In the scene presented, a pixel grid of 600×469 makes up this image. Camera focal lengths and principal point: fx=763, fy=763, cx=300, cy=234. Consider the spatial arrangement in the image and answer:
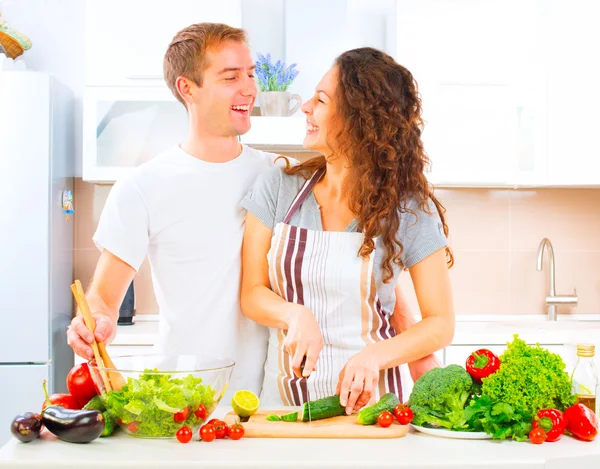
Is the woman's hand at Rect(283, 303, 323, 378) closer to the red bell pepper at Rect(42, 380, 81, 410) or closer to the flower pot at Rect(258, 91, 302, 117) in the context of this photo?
the red bell pepper at Rect(42, 380, 81, 410)

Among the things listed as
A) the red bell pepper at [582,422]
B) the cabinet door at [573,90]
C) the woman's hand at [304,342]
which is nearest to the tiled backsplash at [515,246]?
the cabinet door at [573,90]

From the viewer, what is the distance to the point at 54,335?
3336 millimetres

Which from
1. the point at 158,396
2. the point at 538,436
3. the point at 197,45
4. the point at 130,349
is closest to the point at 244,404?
the point at 158,396

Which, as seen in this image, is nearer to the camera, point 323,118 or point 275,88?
point 323,118

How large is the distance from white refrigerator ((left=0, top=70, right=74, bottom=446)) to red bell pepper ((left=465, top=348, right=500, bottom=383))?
2.32 metres

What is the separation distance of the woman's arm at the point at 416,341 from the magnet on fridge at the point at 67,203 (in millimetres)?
2137

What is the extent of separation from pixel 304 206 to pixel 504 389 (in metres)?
0.73

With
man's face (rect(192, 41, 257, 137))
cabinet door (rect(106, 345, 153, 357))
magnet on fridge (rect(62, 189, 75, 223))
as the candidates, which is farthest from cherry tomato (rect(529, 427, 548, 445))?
magnet on fridge (rect(62, 189, 75, 223))

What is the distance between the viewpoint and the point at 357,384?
147 centimetres

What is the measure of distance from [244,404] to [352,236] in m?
0.54

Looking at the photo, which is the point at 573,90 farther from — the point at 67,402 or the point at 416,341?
the point at 67,402

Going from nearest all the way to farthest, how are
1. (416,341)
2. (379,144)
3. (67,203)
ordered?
(416,341) → (379,144) → (67,203)

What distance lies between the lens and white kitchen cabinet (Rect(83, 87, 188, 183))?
336cm

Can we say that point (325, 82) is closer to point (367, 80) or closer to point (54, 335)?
point (367, 80)
